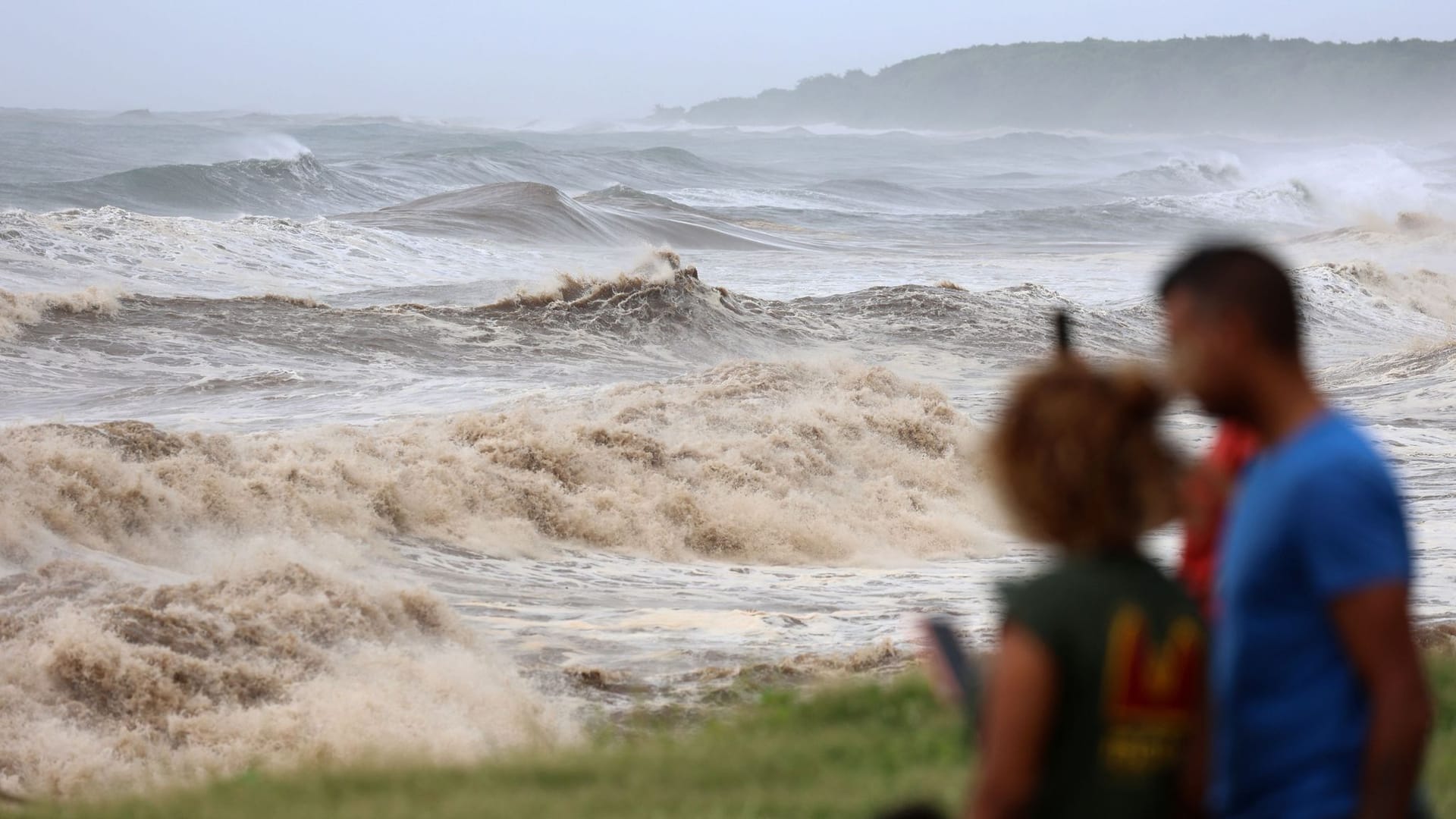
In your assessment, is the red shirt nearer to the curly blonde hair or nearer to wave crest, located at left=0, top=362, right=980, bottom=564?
the curly blonde hair

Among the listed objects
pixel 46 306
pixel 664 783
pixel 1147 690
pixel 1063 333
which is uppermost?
pixel 1063 333

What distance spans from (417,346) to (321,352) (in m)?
1.49

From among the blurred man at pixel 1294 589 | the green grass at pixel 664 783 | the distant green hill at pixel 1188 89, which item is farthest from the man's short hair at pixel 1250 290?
the distant green hill at pixel 1188 89

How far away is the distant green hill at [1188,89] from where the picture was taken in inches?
6870

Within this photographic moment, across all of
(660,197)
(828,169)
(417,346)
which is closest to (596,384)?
(417,346)

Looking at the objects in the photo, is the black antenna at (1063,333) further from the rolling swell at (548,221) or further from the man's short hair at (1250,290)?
the rolling swell at (548,221)

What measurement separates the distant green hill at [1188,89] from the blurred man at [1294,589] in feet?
598

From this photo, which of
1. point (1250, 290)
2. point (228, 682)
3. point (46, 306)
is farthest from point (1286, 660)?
point (46, 306)

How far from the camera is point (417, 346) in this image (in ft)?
68.4

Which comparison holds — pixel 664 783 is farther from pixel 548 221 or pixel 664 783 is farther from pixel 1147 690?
pixel 548 221

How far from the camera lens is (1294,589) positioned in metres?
1.94

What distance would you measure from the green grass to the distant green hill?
592 ft

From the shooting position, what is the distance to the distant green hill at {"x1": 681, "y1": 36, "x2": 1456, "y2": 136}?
174500 millimetres

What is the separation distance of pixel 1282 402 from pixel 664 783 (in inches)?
81.7
